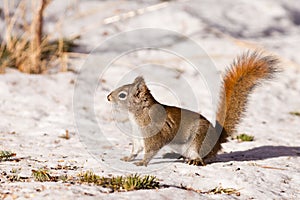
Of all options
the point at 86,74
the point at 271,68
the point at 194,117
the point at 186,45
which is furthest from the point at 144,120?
the point at 186,45

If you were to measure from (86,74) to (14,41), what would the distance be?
1099 millimetres

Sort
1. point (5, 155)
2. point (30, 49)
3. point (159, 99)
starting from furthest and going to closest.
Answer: point (30, 49) → point (159, 99) → point (5, 155)

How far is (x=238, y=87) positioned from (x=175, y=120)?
0.64 m

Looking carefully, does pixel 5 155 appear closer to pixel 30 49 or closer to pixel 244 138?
pixel 244 138

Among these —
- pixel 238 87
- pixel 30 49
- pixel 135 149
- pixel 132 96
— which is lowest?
pixel 135 149

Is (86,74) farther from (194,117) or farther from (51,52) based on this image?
(194,117)

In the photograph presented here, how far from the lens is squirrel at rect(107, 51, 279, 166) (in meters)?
3.74

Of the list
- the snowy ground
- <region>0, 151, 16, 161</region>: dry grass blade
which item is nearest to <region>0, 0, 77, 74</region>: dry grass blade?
the snowy ground

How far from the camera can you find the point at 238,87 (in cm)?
402

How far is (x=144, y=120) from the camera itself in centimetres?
375

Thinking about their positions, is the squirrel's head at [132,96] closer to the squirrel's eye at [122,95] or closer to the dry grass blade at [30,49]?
the squirrel's eye at [122,95]

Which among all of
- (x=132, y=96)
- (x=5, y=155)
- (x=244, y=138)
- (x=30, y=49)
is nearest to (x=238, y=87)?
(x=132, y=96)

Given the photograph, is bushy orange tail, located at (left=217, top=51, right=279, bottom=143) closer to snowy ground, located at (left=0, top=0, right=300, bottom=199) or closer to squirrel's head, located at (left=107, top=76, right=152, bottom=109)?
snowy ground, located at (left=0, top=0, right=300, bottom=199)

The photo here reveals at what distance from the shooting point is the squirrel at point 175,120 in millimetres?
3740
